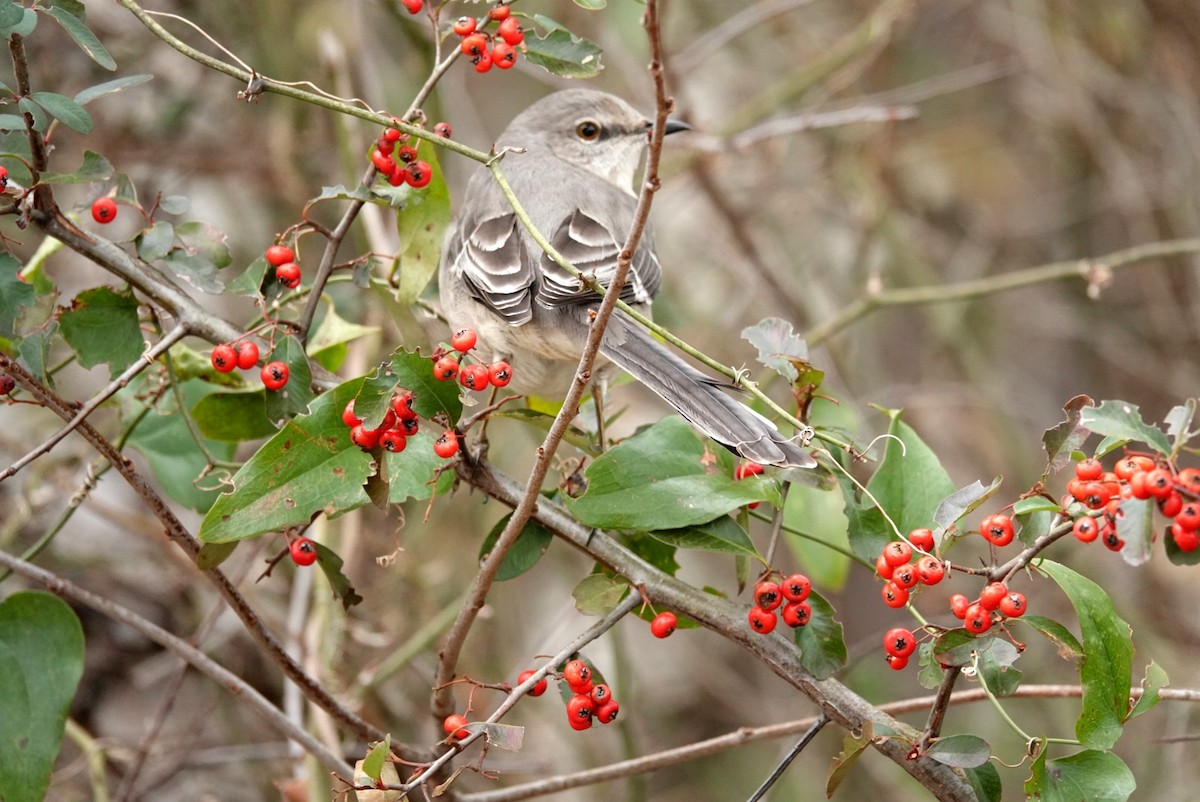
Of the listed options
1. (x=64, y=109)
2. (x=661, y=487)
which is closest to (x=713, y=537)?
(x=661, y=487)

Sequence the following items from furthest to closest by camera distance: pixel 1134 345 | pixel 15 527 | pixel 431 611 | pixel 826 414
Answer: pixel 1134 345 < pixel 431 611 < pixel 15 527 < pixel 826 414

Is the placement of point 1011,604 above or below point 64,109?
below

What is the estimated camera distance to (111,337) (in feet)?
7.39

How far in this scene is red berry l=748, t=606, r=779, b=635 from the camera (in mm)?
1986

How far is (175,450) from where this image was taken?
8.64ft

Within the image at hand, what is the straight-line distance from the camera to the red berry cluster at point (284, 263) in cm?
223

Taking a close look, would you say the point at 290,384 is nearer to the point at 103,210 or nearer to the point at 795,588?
the point at 103,210

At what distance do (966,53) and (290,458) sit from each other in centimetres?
616

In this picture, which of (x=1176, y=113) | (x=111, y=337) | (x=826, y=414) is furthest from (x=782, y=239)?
(x=111, y=337)

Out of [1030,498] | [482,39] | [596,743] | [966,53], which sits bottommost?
[596,743]

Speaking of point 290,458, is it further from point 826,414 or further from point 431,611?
point 431,611

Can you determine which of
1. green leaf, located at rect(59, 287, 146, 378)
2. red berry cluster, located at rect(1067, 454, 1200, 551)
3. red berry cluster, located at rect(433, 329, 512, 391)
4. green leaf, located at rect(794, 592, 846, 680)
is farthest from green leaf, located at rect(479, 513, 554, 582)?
red berry cluster, located at rect(1067, 454, 1200, 551)

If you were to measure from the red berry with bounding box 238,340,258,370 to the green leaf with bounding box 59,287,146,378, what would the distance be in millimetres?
271

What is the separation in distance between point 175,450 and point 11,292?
26.1 inches
